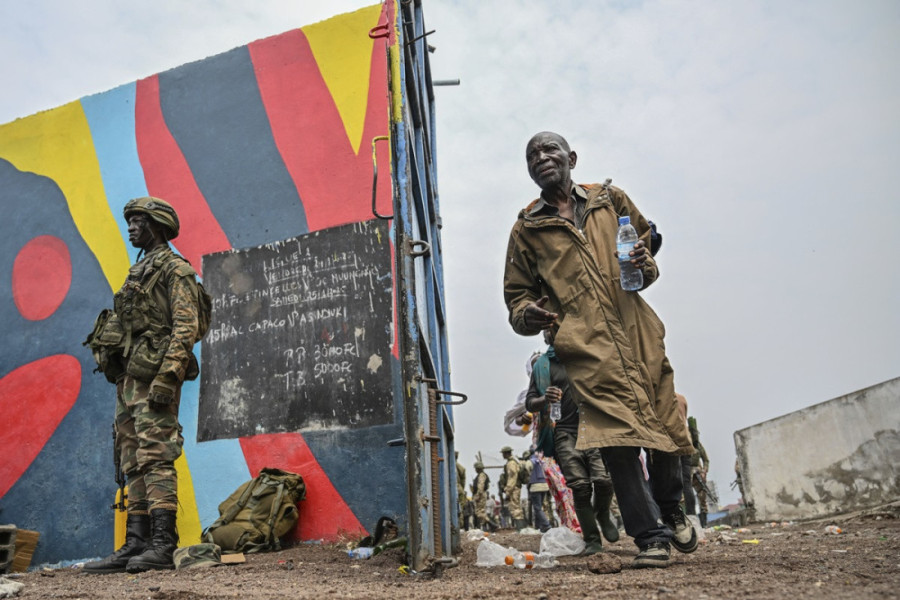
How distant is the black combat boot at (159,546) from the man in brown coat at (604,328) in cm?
230

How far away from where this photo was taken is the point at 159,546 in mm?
3781

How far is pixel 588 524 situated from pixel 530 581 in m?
2.30

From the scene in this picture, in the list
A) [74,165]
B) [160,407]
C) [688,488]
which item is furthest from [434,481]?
[688,488]

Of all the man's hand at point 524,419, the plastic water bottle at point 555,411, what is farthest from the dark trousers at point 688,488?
the plastic water bottle at point 555,411

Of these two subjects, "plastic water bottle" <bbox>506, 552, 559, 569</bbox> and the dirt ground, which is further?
"plastic water bottle" <bbox>506, 552, 559, 569</bbox>

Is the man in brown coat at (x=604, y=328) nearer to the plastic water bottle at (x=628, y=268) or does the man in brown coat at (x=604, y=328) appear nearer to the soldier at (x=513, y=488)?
the plastic water bottle at (x=628, y=268)

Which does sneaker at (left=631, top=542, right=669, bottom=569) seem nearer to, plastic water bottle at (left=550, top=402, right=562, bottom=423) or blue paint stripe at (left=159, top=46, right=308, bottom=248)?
plastic water bottle at (left=550, top=402, right=562, bottom=423)

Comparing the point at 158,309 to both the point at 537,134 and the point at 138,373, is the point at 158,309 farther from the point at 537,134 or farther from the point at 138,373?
the point at 537,134

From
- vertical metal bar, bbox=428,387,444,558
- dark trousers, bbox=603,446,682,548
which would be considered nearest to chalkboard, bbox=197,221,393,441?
vertical metal bar, bbox=428,387,444,558

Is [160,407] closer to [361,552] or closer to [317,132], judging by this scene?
[361,552]

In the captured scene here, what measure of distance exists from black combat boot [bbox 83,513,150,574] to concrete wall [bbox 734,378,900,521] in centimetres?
681

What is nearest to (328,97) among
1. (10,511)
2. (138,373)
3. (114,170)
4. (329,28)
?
(329,28)

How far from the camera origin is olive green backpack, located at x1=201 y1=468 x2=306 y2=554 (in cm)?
479

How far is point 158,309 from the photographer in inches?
167
